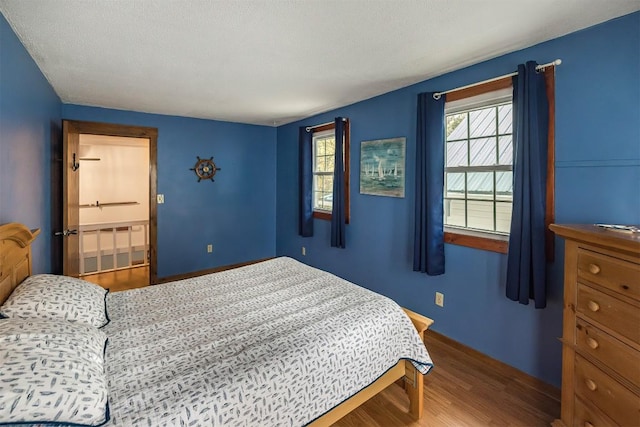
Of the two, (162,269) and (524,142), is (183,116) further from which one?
(524,142)

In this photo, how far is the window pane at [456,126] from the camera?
2.57m

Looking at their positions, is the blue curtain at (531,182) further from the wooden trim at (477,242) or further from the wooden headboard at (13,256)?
the wooden headboard at (13,256)

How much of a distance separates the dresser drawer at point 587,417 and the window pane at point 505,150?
153cm

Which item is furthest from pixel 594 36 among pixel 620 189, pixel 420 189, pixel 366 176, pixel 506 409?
pixel 506 409

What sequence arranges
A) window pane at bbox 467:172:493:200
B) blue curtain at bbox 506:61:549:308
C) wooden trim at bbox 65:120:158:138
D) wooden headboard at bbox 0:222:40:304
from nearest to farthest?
wooden headboard at bbox 0:222:40:304 → blue curtain at bbox 506:61:549:308 → window pane at bbox 467:172:493:200 → wooden trim at bbox 65:120:158:138

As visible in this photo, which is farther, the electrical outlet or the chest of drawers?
the electrical outlet

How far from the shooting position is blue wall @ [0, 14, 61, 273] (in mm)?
1626

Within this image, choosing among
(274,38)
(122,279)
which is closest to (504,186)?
(274,38)

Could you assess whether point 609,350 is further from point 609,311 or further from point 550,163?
point 550,163

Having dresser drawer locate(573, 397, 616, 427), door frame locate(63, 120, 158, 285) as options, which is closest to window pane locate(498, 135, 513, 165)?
dresser drawer locate(573, 397, 616, 427)

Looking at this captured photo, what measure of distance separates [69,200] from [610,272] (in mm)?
4151

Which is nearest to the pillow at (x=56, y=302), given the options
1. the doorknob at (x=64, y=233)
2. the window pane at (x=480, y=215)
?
the doorknob at (x=64, y=233)

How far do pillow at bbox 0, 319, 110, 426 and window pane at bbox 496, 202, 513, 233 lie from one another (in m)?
2.57

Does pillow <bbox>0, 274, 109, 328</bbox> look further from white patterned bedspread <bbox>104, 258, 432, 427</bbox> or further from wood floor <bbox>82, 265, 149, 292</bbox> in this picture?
wood floor <bbox>82, 265, 149, 292</bbox>
